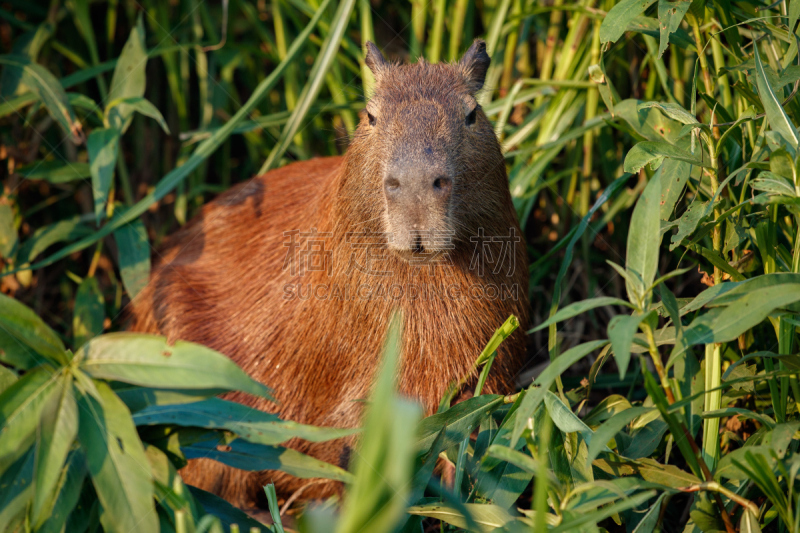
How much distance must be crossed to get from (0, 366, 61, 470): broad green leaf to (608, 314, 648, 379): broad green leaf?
1419mm

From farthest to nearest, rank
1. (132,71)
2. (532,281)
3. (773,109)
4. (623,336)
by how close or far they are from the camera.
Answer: (532,281) → (132,71) → (773,109) → (623,336)

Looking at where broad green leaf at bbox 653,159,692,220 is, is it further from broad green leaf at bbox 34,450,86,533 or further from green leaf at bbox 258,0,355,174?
broad green leaf at bbox 34,450,86,533

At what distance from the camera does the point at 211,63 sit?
4738 millimetres

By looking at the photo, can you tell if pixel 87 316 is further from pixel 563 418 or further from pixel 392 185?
pixel 563 418

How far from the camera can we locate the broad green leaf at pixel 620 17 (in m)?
2.50

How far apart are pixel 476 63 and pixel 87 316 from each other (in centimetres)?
246

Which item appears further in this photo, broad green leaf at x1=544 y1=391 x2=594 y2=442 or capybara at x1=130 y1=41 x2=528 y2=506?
capybara at x1=130 y1=41 x2=528 y2=506

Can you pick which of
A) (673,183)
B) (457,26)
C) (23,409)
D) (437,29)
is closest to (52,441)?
(23,409)

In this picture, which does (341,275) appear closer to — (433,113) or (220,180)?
(433,113)

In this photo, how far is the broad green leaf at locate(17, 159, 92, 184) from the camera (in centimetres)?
381

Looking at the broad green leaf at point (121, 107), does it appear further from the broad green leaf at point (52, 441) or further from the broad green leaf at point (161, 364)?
the broad green leaf at point (52, 441)

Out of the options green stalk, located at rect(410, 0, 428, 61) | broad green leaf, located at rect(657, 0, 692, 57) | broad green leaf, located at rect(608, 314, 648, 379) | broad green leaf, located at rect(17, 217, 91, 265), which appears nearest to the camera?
broad green leaf, located at rect(608, 314, 648, 379)

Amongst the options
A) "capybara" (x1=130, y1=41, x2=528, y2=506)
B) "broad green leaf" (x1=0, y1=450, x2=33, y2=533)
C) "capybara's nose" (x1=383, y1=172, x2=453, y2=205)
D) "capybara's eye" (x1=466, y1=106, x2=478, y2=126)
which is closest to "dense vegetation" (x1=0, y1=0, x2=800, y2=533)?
"broad green leaf" (x1=0, y1=450, x2=33, y2=533)

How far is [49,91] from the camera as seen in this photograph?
354 cm
